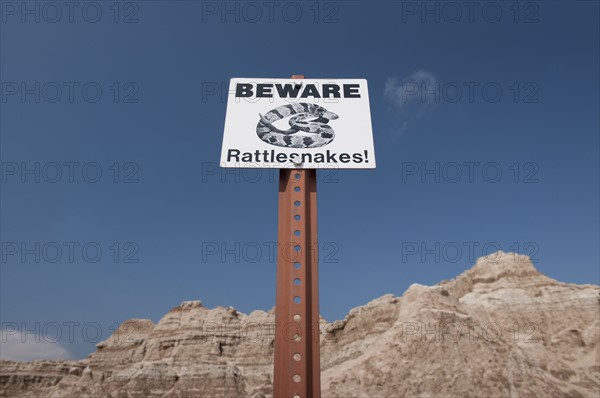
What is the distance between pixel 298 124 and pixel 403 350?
2192 inches

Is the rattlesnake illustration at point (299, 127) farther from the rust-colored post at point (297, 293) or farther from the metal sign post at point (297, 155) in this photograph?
the rust-colored post at point (297, 293)

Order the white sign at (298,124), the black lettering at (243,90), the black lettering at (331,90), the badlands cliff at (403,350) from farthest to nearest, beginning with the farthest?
the badlands cliff at (403,350) < the black lettering at (331,90) < the black lettering at (243,90) < the white sign at (298,124)

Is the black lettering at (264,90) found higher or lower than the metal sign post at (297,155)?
higher

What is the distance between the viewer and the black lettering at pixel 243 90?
7242mm

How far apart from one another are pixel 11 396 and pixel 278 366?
398ft

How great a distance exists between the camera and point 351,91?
744 centimetres

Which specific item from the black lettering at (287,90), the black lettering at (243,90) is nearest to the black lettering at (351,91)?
the black lettering at (287,90)

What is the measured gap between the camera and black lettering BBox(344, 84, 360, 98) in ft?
24.3

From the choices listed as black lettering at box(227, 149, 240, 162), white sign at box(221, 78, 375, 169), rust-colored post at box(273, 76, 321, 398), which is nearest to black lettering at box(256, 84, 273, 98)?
white sign at box(221, 78, 375, 169)

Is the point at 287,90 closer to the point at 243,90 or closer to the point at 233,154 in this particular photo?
the point at 243,90

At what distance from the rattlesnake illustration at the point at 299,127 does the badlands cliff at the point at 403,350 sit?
165ft

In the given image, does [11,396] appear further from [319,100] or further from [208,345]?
[319,100]

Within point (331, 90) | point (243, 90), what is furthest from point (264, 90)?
point (331, 90)

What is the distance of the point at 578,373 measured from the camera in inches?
2173
